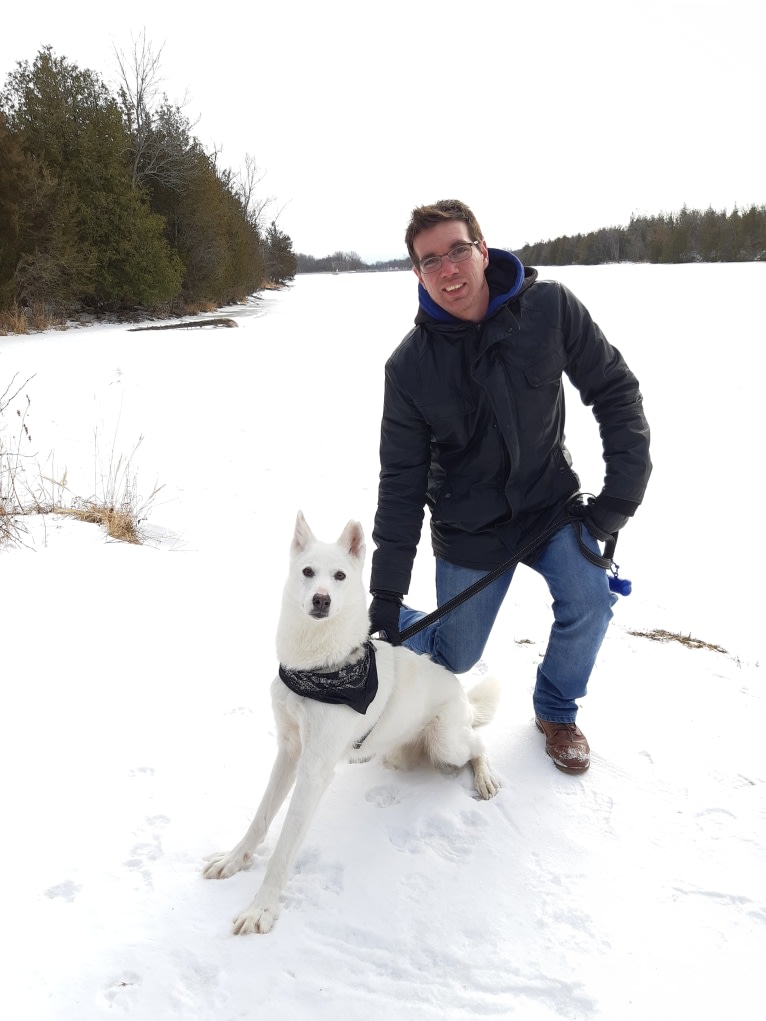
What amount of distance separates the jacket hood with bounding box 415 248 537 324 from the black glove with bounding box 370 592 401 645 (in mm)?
1182

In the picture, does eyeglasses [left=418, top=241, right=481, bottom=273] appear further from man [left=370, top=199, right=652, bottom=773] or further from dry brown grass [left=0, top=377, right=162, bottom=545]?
dry brown grass [left=0, top=377, right=162, bottom=545]

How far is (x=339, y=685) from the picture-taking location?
6.58 feet

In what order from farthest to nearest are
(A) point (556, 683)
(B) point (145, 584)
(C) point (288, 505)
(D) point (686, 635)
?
(C) point (288, 505) → (D) point (686, 635) → (B) point (145, 584) → (A) point (556, 683)

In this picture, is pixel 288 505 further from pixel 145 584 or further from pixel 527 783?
pixel 527 783

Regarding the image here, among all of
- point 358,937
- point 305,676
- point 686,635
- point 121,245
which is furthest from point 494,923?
point 121,245

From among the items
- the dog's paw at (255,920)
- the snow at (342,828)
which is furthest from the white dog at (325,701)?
the snow at (342,828)

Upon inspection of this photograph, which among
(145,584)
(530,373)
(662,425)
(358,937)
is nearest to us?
(358,937)

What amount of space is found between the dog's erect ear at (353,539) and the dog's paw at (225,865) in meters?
1.09

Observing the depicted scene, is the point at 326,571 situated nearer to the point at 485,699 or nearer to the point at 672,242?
the point at 485,699

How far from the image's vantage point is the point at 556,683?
2.62m

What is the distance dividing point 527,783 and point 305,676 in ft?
3.65

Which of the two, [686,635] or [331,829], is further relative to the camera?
[686,635]

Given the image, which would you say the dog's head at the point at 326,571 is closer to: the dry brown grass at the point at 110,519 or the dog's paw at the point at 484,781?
the dog's paw at the point at 484,781

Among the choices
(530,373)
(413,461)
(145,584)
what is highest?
(530,373)
